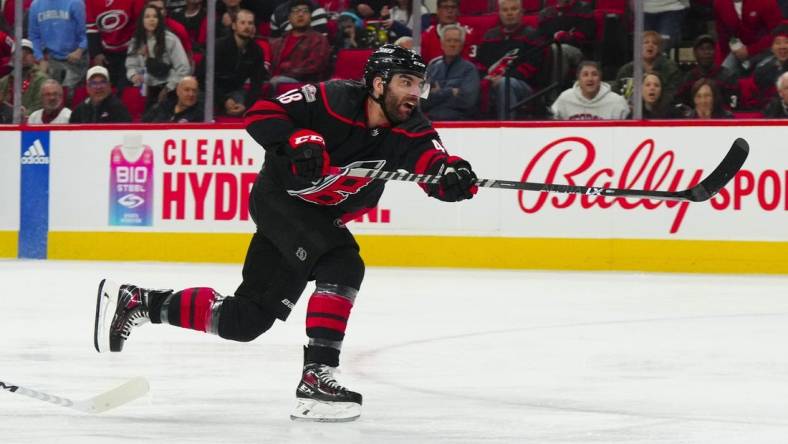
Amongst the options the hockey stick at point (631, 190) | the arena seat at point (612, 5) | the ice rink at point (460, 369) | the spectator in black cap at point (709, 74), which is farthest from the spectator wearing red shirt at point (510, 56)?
the hockey stick at point (631, 190)

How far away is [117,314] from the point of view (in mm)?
3900

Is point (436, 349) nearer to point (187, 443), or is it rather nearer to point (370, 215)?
point (187, 443)

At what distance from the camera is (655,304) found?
639cm

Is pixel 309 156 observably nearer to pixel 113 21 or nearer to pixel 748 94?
pixel 748 94

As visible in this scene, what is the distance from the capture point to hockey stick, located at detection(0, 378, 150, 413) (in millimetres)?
3230

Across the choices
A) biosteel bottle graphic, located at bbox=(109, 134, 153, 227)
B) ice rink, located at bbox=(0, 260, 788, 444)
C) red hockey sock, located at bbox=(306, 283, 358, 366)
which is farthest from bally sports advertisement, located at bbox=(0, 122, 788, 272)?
red hockey sock, located at bbox=(306, 283, 358, 366)

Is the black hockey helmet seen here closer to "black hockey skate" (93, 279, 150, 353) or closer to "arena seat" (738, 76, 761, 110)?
"black hockey skate" (93, 279, 150, 353)

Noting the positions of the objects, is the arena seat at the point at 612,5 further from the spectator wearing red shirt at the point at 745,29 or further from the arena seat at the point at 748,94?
the arena seat at the point at 748,94

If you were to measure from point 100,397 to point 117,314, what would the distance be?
560mm

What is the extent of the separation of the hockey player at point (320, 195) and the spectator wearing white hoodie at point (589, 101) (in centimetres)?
479

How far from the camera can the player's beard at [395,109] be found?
3.54m

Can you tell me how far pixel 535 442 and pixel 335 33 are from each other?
20.8 ft

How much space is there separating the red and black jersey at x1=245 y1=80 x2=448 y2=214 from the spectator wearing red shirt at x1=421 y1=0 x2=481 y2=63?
5016 mm

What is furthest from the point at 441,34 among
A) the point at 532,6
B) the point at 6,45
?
the point at 6,45
